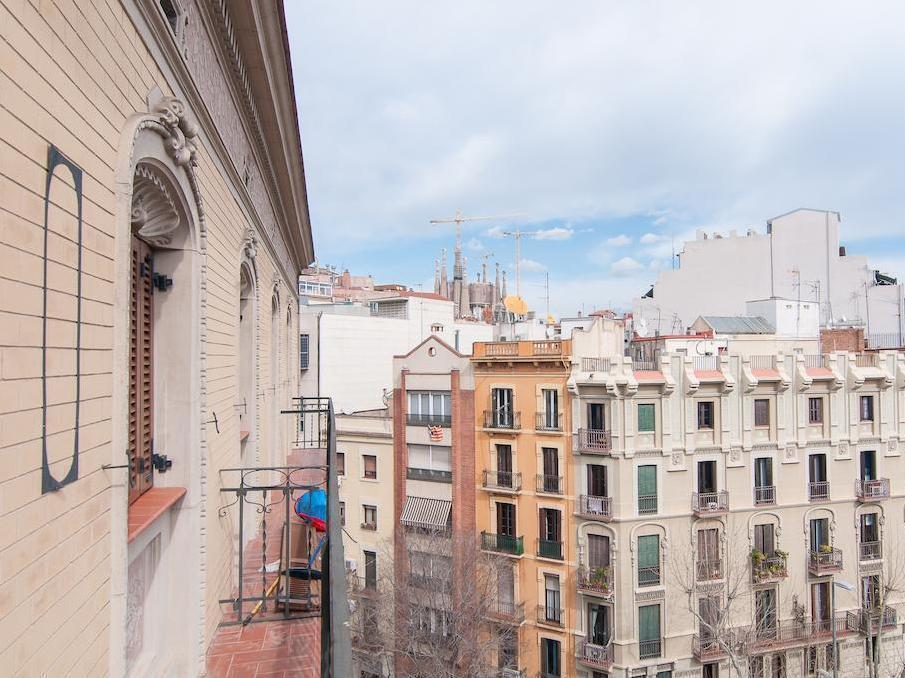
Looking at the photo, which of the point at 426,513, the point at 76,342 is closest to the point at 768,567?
the point at 426,513

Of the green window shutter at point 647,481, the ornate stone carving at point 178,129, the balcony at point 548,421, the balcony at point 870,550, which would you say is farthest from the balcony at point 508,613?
the ornate stone carving at point 178,129

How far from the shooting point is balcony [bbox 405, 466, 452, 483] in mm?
24516

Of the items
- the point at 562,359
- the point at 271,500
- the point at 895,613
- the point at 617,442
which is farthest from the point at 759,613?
the point at 271,500

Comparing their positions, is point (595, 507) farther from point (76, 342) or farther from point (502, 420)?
point (76, 342)

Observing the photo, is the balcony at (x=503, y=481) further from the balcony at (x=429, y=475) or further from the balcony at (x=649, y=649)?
the balcony at (x=649, y=649)

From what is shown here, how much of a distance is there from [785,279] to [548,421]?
21.9m

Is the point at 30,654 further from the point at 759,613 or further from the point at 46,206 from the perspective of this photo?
the point at 759,613

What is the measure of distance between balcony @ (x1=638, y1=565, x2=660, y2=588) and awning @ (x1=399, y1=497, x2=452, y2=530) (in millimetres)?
7689

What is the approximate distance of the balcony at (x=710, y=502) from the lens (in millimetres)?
20581

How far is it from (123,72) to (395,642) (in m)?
21.4

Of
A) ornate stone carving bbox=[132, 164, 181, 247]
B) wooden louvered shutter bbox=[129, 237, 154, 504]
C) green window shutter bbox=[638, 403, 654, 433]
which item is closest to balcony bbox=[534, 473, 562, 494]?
green window shutter bbox=[638, 403, 654, 433]

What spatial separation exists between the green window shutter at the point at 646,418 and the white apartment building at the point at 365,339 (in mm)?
12880

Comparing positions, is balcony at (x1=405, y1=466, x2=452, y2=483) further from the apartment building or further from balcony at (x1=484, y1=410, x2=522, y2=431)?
balcony at (x1=484, y1=410, x2=522, y2=431)

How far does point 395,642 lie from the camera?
21.0 metres
